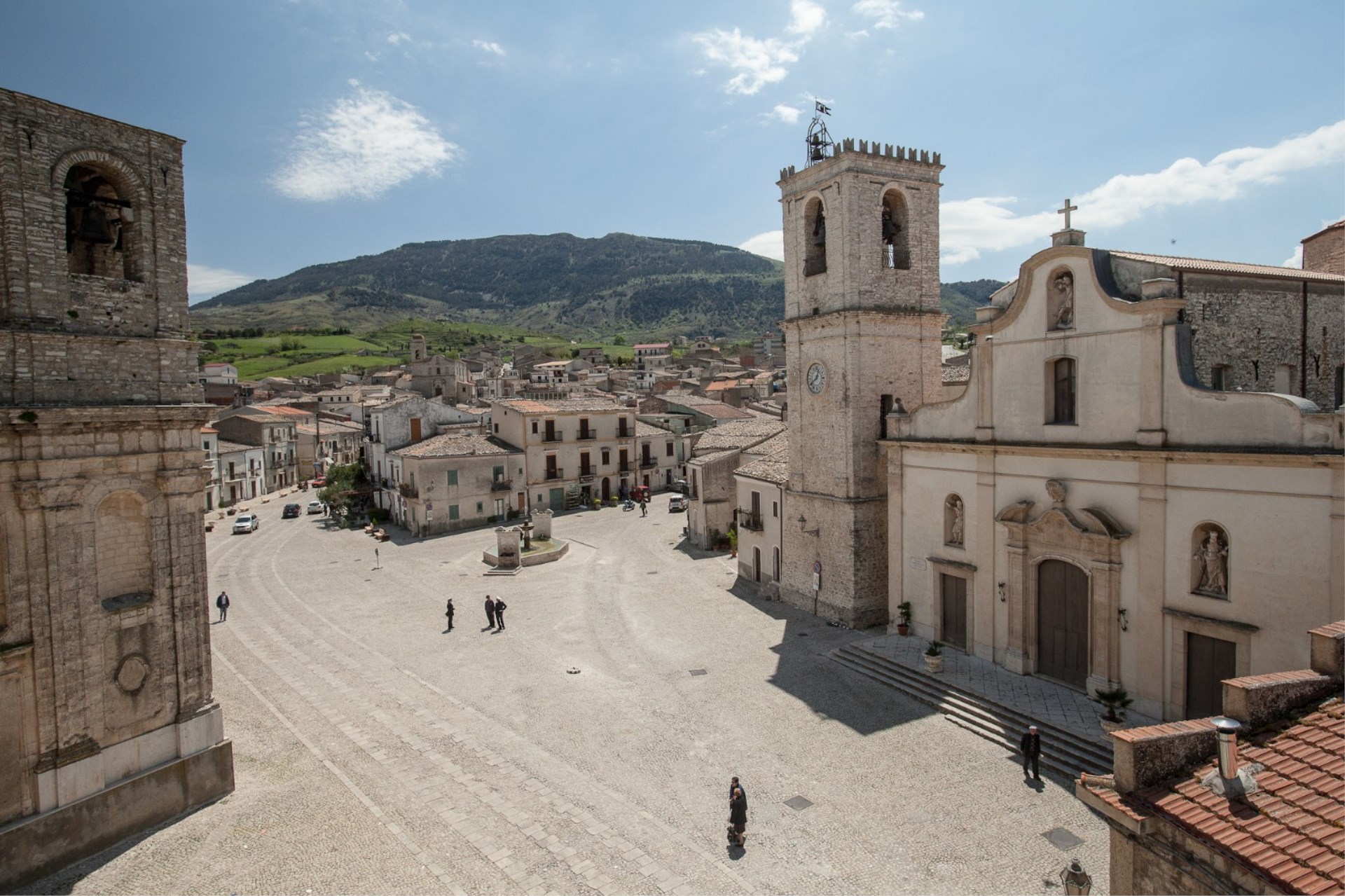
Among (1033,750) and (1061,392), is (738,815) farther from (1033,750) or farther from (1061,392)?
(1061,392)

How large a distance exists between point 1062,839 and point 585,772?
8435mm

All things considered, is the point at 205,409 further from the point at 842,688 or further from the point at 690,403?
the point at 690,403

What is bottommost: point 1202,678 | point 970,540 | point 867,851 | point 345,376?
point 867,851

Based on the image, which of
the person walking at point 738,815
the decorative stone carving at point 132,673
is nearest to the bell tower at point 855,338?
the person walking at point 738,815

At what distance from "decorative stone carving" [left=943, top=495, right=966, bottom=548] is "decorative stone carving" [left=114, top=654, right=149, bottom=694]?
717 inches

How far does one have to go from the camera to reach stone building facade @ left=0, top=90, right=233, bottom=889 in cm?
1184

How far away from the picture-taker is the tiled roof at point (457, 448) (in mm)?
43188

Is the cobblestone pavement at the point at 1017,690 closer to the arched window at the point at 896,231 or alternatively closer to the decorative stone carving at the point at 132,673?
the arched window at the point at 896,231

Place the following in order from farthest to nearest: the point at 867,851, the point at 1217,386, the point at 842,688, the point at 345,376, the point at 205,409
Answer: the point at 345,376 < the point at 842,688 < the point at 1217,386 < the point at 205,409 < the point at 867,851

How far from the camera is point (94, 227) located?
43.7 ft

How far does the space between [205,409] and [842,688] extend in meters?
15.3

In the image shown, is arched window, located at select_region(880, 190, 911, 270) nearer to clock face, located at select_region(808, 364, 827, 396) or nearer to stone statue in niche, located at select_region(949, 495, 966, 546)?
clock face, located at select_region(808, 364, 827, 396)

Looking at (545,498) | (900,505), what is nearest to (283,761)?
(900,505)

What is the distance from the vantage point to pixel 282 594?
29562 mm
